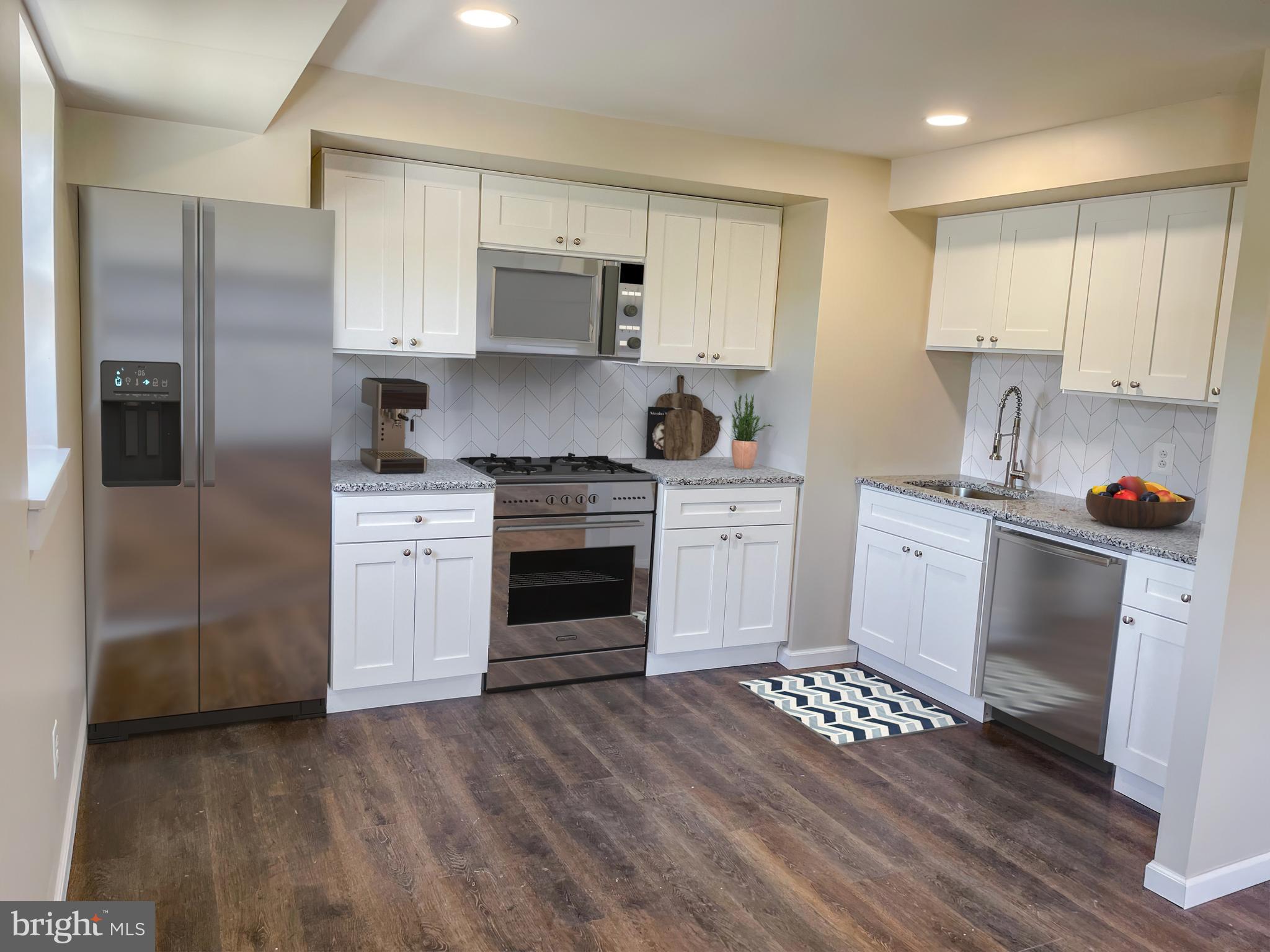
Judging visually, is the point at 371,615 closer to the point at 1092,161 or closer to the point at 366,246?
the point at 366,246

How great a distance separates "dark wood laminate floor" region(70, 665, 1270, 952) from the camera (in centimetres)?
239

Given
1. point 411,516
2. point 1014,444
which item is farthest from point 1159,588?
point 411,516

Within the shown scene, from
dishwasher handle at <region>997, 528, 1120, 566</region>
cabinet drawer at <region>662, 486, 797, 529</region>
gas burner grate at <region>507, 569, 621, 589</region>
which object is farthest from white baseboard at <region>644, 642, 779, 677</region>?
dishwasher handle at <region>997, 528, 1120, 566</region>

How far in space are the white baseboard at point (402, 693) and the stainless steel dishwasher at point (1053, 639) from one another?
83.0 inches

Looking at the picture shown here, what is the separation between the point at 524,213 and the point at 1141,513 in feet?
8.65

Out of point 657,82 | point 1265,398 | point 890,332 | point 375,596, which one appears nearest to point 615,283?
point 657,82

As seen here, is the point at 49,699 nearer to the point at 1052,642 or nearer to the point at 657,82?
the point at 657,82

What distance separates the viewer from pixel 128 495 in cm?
309

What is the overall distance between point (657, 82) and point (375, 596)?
2.13 m

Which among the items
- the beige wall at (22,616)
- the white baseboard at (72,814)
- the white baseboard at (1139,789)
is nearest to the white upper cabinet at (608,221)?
the beige wall at (22,616)

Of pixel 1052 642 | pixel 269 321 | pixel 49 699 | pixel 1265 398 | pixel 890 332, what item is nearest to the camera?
pixel 49 699

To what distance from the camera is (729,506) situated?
420cm

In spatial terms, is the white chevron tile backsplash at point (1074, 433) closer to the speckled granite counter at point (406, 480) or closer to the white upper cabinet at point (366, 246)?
the speckled granite counter at point (406, 480)

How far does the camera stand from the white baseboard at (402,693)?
3.58 meters
